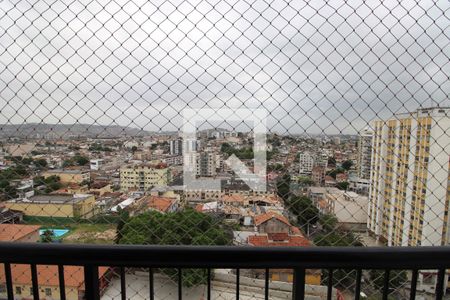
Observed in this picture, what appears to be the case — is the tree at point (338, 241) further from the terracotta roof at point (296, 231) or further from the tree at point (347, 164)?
the tree at point (347, 164)

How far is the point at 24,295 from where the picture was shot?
3.58ft

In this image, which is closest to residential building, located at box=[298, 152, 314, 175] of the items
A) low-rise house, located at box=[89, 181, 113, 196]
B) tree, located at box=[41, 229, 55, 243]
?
low-rise house, located at box=[89, 181, 113, 196]

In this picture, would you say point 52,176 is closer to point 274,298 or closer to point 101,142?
point 101,142

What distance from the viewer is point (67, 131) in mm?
1245

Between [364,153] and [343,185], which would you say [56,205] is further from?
[364,153]

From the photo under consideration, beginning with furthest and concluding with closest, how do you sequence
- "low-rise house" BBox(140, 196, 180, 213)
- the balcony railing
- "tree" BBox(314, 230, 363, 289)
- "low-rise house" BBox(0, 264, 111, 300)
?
"low-rise house" BBox(140, 196, 180, 213) < "tree" BBox(314, 230, 363, 289) < "low-rise house" BBox(0, 264, 111, 300) < the balcony railing

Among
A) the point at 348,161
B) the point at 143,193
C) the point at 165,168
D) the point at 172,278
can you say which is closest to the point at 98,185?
the point at 143,193

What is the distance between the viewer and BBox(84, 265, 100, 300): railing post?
95cm

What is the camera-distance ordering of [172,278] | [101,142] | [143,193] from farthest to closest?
[143,193], [101,142], [172,278]

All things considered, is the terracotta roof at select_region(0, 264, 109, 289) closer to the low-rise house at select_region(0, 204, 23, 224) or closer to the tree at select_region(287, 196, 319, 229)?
the low-rise house at select_region(0, 204, 23, 224)

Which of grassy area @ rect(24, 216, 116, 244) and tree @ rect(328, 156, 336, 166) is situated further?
tree @ rect(328, 156, 336, 166)

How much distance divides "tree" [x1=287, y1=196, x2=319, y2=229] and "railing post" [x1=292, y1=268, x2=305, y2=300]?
1.45ft

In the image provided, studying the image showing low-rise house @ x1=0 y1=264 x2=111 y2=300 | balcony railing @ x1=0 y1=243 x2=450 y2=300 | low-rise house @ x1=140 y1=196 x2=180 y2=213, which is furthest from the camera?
low-rise house @ x1=140 y1=196 x2=180 y2=213

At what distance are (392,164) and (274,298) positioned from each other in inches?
38.7
